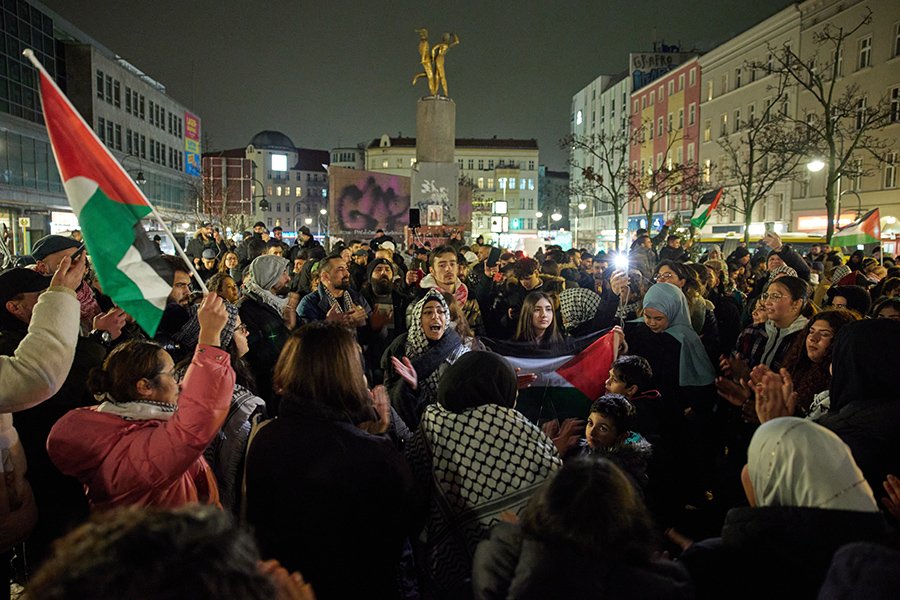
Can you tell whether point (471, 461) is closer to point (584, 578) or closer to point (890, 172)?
point (584, 578)

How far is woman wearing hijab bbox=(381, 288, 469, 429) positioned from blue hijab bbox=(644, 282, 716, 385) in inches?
64.9

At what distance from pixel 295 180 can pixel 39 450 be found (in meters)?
131

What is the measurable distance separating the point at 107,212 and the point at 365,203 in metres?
28.7

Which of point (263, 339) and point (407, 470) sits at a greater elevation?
point (263, 339)

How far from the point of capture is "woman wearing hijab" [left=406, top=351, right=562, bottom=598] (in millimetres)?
2633

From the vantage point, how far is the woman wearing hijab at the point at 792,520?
6.49 feet

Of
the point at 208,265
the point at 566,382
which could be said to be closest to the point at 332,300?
the point at 566,382

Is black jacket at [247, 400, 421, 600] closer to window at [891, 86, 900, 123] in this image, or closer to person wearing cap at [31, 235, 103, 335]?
person wearing cap at [31, 235, 103, 335]

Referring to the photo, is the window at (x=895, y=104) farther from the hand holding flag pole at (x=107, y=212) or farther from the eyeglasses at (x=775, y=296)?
the hand holding flag pole at (x=107, y=212)

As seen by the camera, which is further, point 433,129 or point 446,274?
point 433,129

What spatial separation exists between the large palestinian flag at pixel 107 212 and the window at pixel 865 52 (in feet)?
132

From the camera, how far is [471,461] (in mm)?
2693

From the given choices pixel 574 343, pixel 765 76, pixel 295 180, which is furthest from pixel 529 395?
pixel 295 180

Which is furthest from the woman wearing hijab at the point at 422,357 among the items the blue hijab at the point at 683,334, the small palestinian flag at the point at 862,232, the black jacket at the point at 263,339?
the small palestinian flag at the point at 862,232
